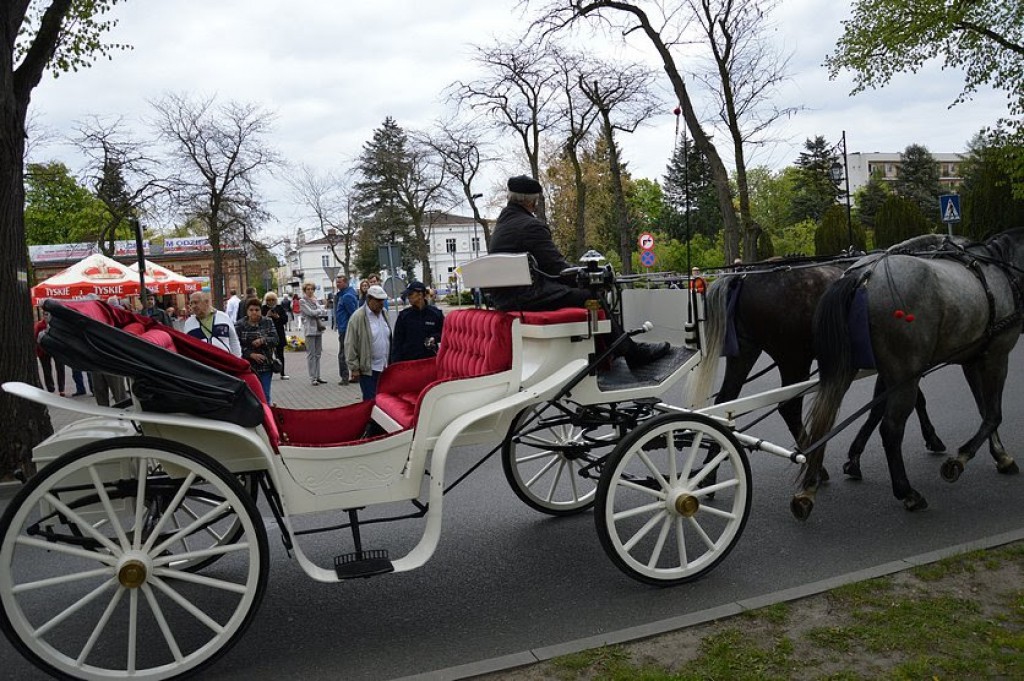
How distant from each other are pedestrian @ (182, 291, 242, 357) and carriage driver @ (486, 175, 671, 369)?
4.95 metres

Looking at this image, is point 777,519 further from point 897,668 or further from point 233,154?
point 233,154

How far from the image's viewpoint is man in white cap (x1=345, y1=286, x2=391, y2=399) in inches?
402

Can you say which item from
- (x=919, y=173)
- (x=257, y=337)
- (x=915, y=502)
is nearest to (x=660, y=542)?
(x=915, y=502)

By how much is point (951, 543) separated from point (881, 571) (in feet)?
2.55

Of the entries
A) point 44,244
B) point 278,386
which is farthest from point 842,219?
point 44,244

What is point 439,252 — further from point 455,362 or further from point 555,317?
point 555,317

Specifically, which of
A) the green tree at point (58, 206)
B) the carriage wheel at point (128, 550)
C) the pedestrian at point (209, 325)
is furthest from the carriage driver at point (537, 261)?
the green tree at point (58, 206)

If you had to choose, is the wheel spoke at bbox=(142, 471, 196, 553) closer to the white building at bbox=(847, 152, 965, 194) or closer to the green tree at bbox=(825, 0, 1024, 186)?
the green tree at bbox=(825, 0, 1024, 186)

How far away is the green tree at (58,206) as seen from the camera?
22667 mm

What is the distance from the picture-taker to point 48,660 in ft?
10.5

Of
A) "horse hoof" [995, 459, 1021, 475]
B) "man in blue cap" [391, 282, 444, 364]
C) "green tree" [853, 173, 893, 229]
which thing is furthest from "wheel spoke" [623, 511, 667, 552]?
"green tree" [853, 173, 893, 229]

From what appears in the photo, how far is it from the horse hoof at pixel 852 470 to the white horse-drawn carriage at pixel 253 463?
1284 mm

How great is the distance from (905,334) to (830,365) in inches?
20.1

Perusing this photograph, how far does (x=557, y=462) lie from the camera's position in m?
5.84
